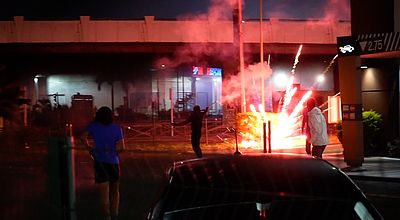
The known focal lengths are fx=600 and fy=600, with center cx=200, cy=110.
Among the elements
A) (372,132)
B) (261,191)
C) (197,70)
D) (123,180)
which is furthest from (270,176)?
(197,70)

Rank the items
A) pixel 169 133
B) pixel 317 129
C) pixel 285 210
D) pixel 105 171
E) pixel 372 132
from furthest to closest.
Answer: pixel 169 133 → pixel 372 132 → pixel 317 129 → pixel 105 171 → pixel 285 210

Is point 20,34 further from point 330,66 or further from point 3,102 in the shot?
point 330,66

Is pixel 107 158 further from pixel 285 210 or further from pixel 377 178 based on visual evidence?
pixel 377 178

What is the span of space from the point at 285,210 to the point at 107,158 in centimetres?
407

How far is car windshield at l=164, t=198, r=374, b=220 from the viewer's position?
4566mm

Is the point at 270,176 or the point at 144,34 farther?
the point at 144,34

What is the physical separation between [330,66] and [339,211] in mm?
41133

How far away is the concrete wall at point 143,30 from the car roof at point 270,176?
33384 mm

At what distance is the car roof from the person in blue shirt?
2696 mm

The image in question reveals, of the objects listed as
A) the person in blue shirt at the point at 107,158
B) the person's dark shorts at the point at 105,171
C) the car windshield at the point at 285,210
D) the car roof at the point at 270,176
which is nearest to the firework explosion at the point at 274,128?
the person in blue shirt at the point at 107,158

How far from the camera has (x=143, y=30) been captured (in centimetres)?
3894

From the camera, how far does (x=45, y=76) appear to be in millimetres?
44781

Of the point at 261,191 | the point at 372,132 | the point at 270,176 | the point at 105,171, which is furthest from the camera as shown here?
the point at 372,132

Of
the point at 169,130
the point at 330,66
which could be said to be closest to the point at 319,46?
the point at 330,66
